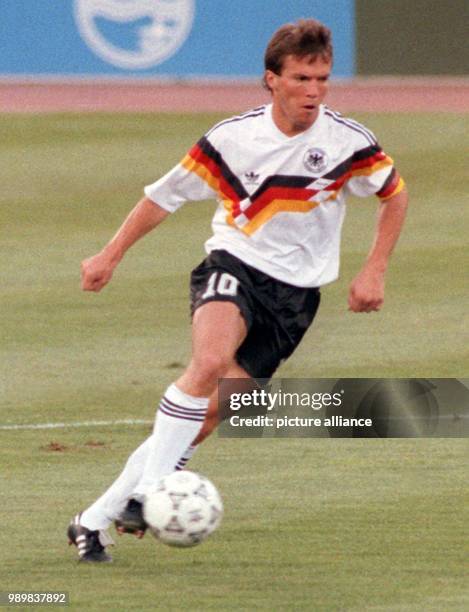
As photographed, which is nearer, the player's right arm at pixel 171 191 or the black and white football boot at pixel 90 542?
the black and white football boot at pixel 90 542

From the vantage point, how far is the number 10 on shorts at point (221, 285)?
6.25 meters

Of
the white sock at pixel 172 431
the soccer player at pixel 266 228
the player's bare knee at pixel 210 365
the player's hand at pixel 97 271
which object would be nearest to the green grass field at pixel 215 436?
the white sock at pixel 172 431

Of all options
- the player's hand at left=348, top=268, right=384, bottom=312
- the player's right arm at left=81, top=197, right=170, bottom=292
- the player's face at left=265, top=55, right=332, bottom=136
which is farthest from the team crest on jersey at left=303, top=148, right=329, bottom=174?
the player's right arm at left=81, top=197, right=170, bottom=292

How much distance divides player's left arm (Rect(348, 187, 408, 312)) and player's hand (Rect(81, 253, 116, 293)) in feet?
2.92

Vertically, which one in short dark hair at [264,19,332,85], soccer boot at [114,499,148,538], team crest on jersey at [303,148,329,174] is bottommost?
soccer boot at [114,499,148,538]

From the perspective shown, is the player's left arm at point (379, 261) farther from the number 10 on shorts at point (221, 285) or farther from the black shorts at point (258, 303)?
the number 10 on shorts at point (221, 285)

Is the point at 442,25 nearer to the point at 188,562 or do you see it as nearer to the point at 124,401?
the point at 124,401

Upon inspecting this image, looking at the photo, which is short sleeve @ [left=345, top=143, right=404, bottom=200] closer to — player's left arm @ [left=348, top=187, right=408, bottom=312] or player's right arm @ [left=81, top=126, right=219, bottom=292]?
player's left arm @ [left=348, top=187, right=408, bottom=312]

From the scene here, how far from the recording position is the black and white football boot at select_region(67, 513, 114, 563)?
6207mm

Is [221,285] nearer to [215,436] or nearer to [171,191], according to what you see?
[171,191]

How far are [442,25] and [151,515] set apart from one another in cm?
1960

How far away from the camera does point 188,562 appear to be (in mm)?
6219

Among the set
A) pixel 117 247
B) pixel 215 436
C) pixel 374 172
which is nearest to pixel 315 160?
pixel 374 172

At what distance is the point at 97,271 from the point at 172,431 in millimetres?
681
